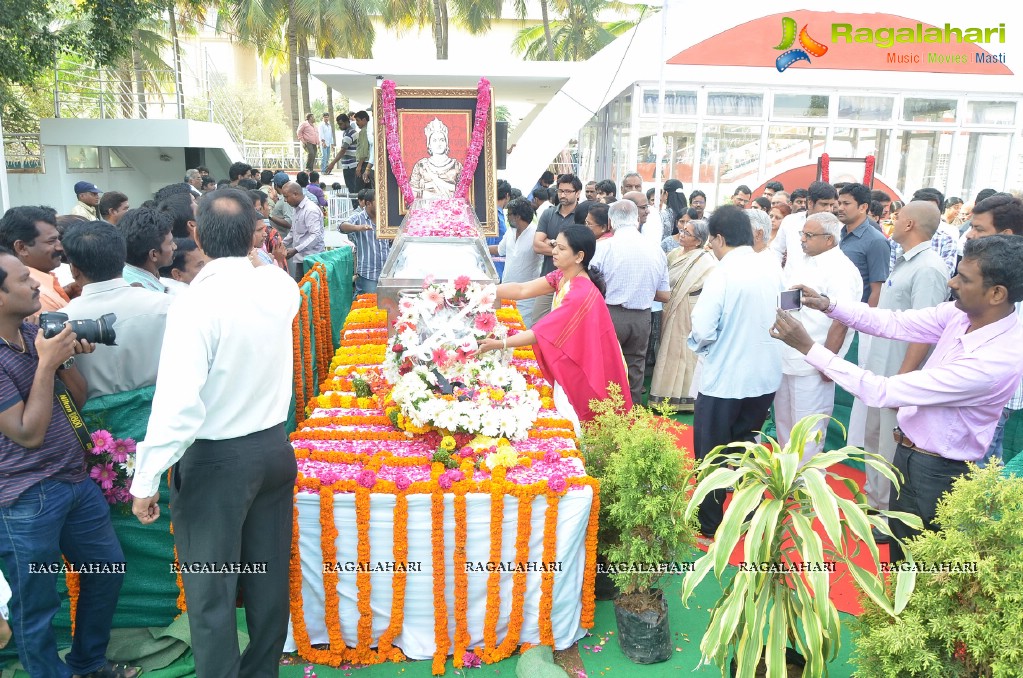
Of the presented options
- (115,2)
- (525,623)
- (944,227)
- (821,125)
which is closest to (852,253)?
(944,227)

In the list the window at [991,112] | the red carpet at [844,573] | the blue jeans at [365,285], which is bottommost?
the red carpet at [844,573]

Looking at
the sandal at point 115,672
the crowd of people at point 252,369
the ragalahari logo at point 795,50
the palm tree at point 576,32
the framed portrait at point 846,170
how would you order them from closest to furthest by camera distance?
the crowd of people at point 252,369
the sandal at point 115,672
the framed portrait at point 846,170
the ragalahari logo at point 795,50
the palm tree at point 576,32

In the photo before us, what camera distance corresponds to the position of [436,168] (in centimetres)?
820

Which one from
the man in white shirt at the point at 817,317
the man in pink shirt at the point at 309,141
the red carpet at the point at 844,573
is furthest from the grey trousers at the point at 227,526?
the man in pink shirt at the point at 309,141

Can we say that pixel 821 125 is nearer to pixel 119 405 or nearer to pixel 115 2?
pixel 115 2

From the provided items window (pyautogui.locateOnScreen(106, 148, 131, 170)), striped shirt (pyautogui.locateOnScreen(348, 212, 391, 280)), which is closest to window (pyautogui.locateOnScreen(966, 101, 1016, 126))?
striped shirt (pyautogui.locateOnScreen(348, 212, 391, 280))

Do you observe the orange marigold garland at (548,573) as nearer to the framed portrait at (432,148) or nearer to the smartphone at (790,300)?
the smartphone at (790,300)

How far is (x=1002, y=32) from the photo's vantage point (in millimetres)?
12547

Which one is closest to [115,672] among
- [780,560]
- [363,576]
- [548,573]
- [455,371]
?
[363,576]

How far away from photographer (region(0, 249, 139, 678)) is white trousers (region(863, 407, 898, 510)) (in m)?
3.87

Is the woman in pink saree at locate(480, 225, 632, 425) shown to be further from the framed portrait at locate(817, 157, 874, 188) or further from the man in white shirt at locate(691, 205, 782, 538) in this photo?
the framed portrait at locate(817, 157, 874, 188)

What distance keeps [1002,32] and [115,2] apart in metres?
14.8

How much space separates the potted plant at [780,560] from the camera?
7.34ft

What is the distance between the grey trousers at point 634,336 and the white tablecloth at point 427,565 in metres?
2.68
